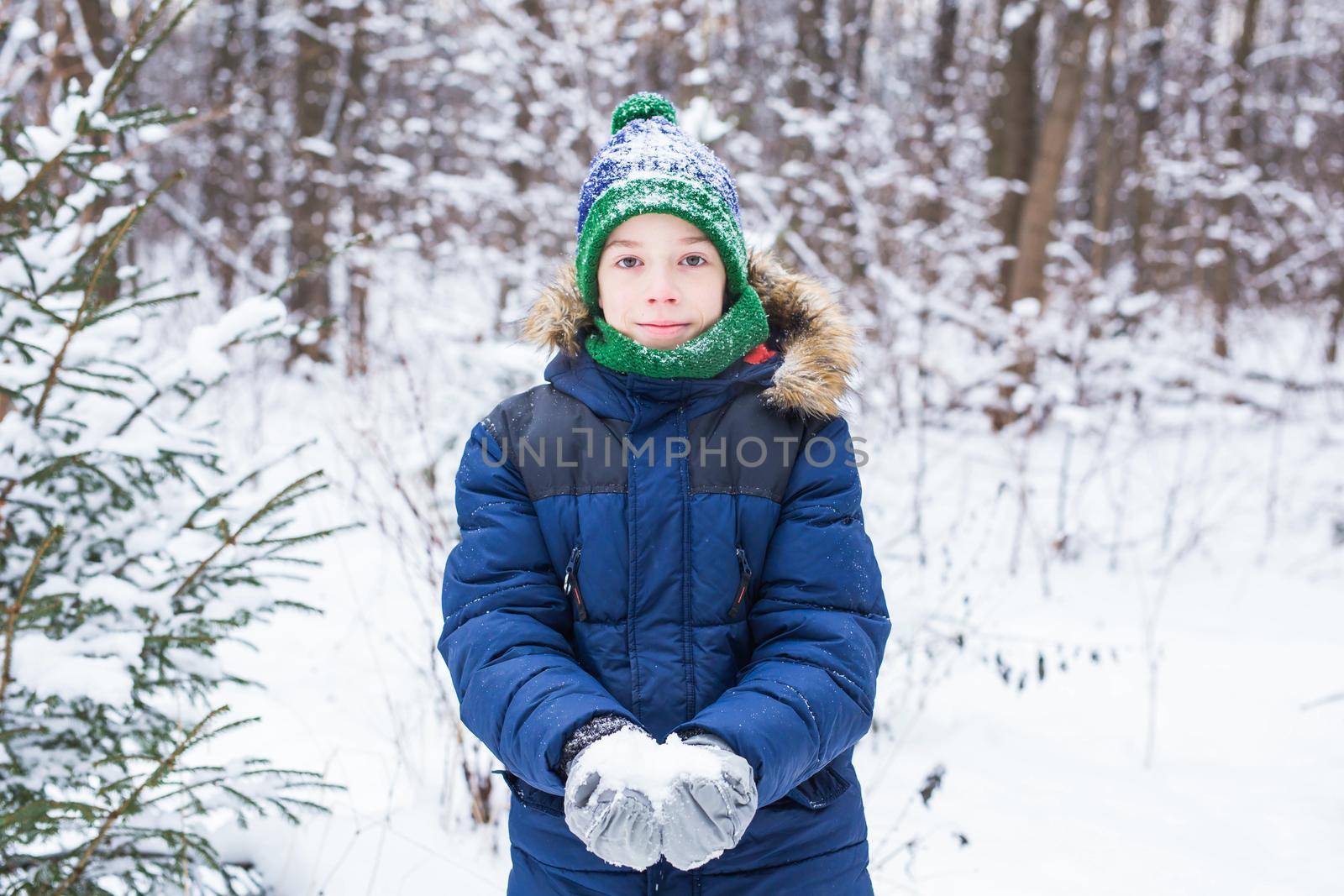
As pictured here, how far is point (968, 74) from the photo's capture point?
54.7 feet

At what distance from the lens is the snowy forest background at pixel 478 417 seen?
2051 millimetres

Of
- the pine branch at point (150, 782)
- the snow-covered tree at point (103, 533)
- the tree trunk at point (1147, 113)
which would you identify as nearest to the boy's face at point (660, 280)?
the snow-covered tree at point (103, 533)

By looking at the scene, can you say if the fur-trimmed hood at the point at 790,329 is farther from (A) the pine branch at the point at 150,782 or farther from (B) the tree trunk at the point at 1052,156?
(B) the tree trunk at the point at 1052,156

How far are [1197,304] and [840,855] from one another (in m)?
10.9

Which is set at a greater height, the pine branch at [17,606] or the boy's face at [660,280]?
the boy's face at [660,280]

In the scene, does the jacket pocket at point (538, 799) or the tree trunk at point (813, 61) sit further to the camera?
the tree trunk at point (813, 61)

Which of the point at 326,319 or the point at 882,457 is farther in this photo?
the point at 882,457

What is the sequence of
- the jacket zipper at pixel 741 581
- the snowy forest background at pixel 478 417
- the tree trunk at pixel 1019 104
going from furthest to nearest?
the tree trunk at pixel 1019 104 → the snowy forest background at pixel 478 417 → the jacket zipper at pixel 741 581

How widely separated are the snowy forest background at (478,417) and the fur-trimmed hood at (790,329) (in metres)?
0.27

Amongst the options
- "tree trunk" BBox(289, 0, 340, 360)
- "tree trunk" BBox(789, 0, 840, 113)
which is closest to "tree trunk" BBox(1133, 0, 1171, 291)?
"tree trunk" BBox(789, 0, 840, 113)

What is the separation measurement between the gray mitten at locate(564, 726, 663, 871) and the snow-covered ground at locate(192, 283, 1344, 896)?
4.66 ft

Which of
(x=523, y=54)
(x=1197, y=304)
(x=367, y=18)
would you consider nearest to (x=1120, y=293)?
(x=523, y=54)

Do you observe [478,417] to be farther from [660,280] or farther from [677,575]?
[677,575]

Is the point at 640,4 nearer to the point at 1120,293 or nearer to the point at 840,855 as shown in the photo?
the point at 1120,293
